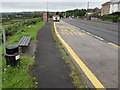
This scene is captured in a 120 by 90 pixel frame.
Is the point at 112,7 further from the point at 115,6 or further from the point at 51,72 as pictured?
the point at 51,72

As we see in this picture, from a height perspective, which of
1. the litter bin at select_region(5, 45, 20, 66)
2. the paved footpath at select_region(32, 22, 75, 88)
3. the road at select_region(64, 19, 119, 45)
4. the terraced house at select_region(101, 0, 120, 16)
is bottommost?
the paved footpath at select_region(32, 22, 75, 88)

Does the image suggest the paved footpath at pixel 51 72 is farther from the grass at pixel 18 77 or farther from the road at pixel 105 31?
the road at pixel 105 31

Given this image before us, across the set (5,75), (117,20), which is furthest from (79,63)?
(117,20)

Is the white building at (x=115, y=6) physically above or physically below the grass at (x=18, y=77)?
above

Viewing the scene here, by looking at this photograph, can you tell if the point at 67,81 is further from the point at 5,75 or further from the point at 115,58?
the point at 115,58

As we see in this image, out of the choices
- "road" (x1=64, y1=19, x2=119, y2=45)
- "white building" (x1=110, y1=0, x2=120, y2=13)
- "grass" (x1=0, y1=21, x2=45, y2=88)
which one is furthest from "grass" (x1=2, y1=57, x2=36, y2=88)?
"white building" (x1=110, y1=0, x2=120, y2=13)

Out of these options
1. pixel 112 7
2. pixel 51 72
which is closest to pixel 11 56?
pixel 51 72

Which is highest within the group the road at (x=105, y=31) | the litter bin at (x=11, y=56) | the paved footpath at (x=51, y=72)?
the road at (x=105, y=31)

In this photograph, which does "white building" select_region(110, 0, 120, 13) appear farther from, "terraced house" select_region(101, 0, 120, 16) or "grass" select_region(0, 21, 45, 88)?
"grass" select_region(0, 21, 45, 88)

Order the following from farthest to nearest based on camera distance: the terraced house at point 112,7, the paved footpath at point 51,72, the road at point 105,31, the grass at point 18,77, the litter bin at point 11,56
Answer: the terraced house at point 112,7
the road at point 105,31
the litter bin at point 11,56
the paved footpath at point 51,72
the grass at point 18,77

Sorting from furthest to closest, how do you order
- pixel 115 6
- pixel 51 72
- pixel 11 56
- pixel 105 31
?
1. pixel 115 6
2. pixel 105 31
3. pixel 11 56
4. pixel 51 72

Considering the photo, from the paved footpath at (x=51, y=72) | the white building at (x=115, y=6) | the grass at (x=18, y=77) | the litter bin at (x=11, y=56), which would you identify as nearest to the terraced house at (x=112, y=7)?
the white building at (x=115, y=6)

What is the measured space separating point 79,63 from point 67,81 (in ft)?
5.62

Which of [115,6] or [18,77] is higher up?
[115,6]
